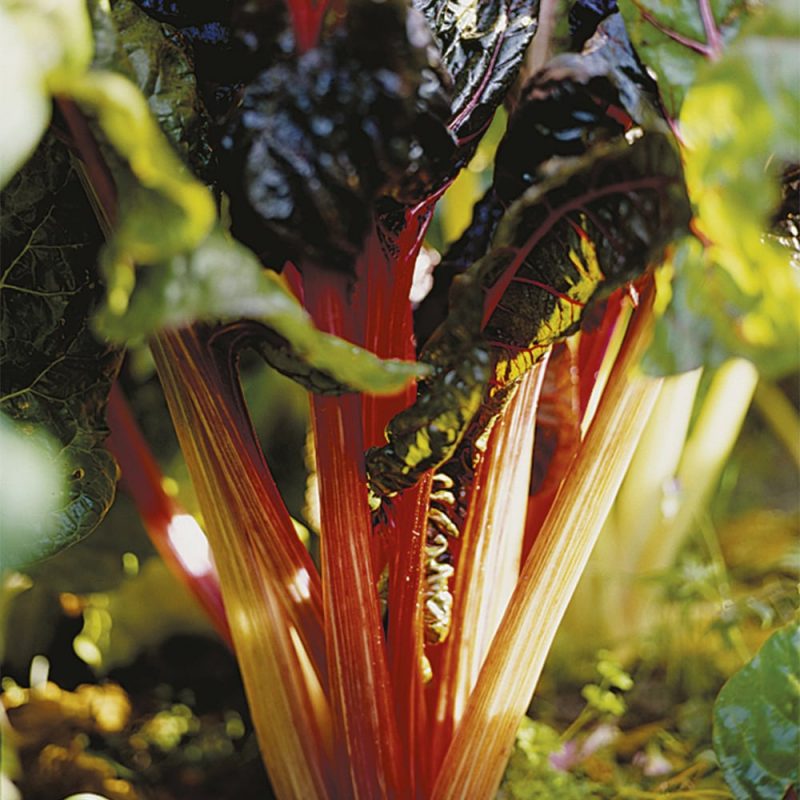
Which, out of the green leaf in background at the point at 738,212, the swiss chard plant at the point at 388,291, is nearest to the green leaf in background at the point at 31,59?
the swiss chard plant at the point at 388,291

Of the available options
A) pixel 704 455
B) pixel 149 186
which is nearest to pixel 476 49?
pixel 149 186

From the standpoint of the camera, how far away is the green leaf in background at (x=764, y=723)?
729 millimetres

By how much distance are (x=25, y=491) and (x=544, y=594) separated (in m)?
0.41

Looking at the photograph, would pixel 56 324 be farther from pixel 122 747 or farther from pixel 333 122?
pixel 122 747

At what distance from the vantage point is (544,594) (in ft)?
2.47

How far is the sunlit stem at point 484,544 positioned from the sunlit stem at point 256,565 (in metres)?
0.11

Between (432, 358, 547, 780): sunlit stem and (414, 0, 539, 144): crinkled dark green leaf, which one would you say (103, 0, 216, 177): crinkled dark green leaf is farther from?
(432, 358, 547, 780): sunlit stem

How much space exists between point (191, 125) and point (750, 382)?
3.11ft

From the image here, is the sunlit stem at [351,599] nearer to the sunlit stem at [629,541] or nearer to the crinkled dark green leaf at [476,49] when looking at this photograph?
the crinkled dark green leaf at [476,49]

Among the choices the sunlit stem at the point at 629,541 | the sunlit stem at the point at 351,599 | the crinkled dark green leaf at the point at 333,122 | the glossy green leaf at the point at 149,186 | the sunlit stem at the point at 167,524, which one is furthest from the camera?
the sunlit stem at the point at 629,541

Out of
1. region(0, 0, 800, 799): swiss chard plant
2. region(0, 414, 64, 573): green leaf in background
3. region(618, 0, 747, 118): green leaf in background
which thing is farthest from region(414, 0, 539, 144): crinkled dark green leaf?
region(0, 414, 64, 573): green leaf in background

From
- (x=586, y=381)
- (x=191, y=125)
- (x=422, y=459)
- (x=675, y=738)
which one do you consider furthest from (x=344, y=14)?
(x=675, y=738)

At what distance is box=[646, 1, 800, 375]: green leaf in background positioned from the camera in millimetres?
501

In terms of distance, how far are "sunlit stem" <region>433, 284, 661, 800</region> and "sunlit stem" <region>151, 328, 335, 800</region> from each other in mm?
124
